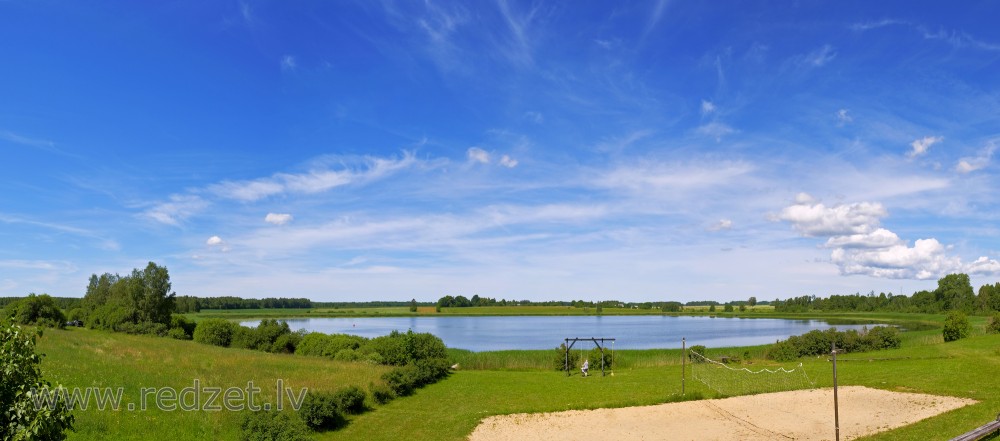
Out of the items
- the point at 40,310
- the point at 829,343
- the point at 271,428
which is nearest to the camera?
the point at 271,428

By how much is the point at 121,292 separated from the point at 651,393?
61.8m

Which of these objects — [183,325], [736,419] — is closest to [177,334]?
[183,325]

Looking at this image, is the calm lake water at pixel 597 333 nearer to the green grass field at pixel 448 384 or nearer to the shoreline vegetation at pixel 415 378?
the shoreline vegetation at pixel 415 378

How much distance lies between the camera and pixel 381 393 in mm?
21672

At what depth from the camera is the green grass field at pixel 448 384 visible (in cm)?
1523

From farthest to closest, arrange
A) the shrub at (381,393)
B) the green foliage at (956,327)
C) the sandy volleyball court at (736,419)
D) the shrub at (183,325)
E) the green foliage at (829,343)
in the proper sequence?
the shrub at (183,325)
the green foliage at (956,327)
the green foliage at (829,343)
the shrub at (381,393)
the sandy volleyball court at (736,419)

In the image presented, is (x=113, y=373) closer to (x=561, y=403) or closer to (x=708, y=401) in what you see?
(x=561, y=403)

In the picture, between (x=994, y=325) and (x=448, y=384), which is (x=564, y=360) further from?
(x=994, y=325)

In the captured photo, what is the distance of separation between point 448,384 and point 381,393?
4991 millimetres

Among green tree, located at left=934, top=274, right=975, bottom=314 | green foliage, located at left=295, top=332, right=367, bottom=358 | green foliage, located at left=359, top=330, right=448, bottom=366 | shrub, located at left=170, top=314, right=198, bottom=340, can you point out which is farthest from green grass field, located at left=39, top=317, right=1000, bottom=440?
green tree, located at left=934, top=274, right=975, bottom=314

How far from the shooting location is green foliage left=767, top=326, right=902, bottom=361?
128 ft

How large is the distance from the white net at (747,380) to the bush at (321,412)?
46.3ft

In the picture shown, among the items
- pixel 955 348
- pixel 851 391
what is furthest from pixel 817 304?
pixel 851 391

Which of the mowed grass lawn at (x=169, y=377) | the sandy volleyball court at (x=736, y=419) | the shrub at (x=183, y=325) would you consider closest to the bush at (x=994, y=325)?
the sandy volleyball court at (x=736, y=419)
